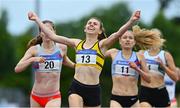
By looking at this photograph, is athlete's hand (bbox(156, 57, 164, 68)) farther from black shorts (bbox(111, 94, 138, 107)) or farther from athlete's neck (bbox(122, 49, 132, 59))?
black shorts (bbox(111, 94, 138, 107))

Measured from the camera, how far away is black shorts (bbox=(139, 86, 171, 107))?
12.0 meters

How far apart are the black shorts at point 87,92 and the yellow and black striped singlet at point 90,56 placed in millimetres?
316

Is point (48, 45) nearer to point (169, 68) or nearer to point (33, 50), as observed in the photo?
point (33, 50)

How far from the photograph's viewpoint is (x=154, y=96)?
12.0 meters

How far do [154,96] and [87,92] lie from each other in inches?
98.2

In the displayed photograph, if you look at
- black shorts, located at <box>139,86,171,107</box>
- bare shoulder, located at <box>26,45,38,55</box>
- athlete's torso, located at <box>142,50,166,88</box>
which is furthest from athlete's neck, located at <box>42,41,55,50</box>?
black shorts, located at <box>139,86,171,107</box>

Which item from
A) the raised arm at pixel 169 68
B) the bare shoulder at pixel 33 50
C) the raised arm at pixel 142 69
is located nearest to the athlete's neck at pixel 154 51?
the raised arm at pixel 169 68

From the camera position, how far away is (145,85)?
1208 centimetres

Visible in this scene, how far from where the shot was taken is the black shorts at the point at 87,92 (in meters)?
9.85

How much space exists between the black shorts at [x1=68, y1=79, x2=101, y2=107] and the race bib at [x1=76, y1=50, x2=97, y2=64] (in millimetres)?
330

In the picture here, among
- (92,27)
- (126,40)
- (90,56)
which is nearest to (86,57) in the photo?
(90,56)

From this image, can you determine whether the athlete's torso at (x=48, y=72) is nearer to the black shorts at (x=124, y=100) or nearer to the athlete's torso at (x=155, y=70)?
the black shorts at (x=124, y=100)

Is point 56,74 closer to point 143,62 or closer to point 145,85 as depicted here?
point 143,62

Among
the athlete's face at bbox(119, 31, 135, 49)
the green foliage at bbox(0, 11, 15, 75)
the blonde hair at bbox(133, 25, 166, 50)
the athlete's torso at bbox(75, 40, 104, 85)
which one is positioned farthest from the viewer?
the green foliage at bbox(0, 11, 15, 75)
